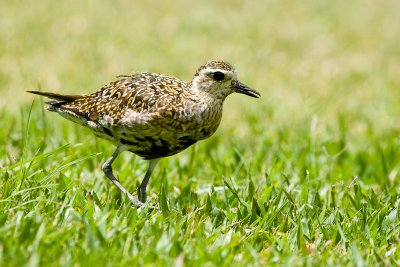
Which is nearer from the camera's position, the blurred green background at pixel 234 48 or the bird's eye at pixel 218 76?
the bird's eye at pixel 218 76

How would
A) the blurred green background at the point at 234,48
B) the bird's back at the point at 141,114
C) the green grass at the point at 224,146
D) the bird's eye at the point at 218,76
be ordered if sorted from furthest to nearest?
the blurred green background at the point at 234,48
the bird's eye at the point at 218,76
the bird's back at the point at 141,114
the green grass at the point at 224,146

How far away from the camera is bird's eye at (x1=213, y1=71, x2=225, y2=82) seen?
585 cm

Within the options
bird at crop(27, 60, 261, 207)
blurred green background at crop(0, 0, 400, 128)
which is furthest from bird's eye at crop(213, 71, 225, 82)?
blurred green background at crop(0, 0, 400, 128)

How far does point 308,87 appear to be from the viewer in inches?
435

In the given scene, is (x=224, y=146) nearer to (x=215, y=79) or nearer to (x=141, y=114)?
(x=215, y=79)

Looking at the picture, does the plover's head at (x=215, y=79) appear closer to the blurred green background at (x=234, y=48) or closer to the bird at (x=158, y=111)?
the bird at (x=158, y=111)

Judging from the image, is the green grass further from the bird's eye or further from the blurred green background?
the bird's eye

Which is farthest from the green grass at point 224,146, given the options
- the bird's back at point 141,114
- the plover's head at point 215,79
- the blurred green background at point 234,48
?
the plover's head at point 215,79

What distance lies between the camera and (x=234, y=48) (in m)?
13.2

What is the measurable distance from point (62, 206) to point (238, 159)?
2.71 metres

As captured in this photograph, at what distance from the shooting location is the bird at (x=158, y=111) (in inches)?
223


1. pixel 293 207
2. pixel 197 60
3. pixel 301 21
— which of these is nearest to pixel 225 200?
pixel 293 207

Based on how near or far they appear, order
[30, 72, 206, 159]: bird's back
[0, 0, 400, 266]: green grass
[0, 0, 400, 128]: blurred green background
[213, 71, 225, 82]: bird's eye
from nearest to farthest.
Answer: [0, 0, 400, 266]: green grass, [30, 72, 206, 159]: bird's back, [213, 71, 225, 82]: bird's eye, [0, 0, 400, 128]: blurred green background

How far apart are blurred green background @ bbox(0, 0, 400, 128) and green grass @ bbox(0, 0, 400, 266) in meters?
0.04
